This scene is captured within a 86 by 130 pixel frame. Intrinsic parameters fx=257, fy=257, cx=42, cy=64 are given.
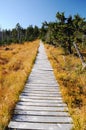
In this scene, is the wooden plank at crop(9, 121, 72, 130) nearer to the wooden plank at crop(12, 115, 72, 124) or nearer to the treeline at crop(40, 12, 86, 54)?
the wooden plank at crop(12, 115, 72, 124)

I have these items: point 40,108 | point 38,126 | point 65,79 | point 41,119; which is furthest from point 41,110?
point 65,79

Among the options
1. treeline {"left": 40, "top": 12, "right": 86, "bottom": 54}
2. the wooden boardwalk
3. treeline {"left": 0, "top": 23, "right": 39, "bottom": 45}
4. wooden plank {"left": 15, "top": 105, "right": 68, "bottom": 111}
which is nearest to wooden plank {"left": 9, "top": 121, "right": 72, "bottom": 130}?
the wooden boardwalk

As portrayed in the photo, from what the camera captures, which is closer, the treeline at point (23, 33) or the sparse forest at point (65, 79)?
the sparse forest at point (65, 79)

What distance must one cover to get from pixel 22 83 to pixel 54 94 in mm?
2268

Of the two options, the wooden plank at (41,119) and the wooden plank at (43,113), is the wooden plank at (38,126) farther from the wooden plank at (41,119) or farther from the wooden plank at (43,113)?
the wooden plank at (43,113)

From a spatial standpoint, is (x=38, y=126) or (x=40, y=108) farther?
(x=40, y=108)

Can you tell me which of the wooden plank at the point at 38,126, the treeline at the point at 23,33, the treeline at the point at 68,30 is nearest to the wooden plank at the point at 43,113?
the wooden plank at the point at 38,126

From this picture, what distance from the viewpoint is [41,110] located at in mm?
8453

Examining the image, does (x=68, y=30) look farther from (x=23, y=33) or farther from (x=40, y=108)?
(x=23, y=33)

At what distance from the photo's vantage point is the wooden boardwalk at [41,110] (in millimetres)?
7176

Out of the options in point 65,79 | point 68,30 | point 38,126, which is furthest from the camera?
point 68,30

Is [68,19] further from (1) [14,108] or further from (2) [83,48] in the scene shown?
(1) [14,108]

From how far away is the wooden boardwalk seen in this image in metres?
7.18

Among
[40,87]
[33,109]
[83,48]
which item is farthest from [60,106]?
[83,48]
